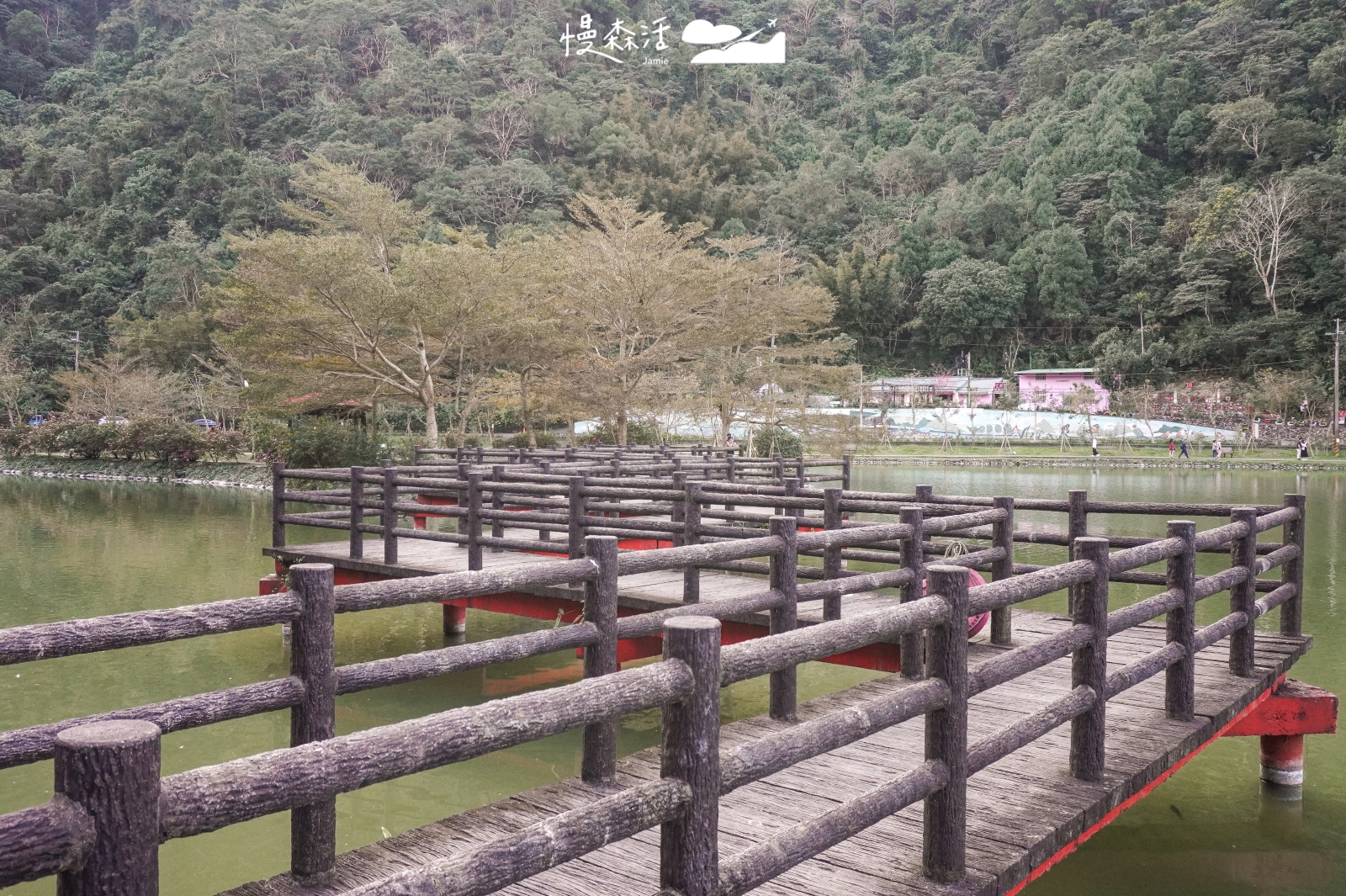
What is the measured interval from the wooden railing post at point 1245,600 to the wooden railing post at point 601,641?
3712mm

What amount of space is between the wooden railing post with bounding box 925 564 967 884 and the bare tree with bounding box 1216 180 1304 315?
63.0 meters

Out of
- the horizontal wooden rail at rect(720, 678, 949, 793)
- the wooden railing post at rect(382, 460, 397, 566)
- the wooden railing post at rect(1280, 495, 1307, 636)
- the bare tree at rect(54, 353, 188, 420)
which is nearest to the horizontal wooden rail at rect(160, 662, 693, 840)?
the horizontal wooden rail at rect(720, 678, 949, 793)

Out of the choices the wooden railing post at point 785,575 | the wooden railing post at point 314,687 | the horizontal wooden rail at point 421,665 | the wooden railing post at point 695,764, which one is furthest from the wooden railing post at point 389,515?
the wooden railing post at point 695,764

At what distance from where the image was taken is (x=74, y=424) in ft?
120

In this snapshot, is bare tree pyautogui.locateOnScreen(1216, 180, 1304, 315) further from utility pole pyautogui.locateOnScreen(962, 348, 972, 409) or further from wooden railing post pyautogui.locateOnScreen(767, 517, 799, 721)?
wooden railing post pyautogui.locateOnScreen(767, 517, 799, 721)

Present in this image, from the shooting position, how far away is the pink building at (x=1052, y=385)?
2234 inches

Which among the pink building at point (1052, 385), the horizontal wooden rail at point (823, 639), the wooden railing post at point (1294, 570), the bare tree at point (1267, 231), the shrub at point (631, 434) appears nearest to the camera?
the horizontal wooden rail at point (823, 639)

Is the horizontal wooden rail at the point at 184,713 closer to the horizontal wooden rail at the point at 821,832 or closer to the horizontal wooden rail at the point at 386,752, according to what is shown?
the horizontal wooden rail at the point at 386,752

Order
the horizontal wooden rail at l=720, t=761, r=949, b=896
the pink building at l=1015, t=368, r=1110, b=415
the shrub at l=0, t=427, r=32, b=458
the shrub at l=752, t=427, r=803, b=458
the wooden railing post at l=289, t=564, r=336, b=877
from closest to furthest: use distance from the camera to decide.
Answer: the horizontal wooden rail at l=720, t=761, r=949, b=896 → the wooden railing post at l=289, t=564, r=336, b=877 → the shrub at l=752, t=427, r=803, b=458 → the shrub at l=0, t=427, r=32, b=458 → the pink building at l=1015, t=368, r=1110, b=415

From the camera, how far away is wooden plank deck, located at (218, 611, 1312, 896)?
2894mm

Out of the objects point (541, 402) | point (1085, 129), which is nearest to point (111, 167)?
point (541, 402)

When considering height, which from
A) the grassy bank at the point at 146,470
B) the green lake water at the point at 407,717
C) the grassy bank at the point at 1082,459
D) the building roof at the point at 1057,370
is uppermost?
the building roof at the point at 1057,370

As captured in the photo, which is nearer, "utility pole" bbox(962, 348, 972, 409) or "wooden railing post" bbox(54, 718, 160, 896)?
"wooden railing post" bbox(54, 718, 160, 896)

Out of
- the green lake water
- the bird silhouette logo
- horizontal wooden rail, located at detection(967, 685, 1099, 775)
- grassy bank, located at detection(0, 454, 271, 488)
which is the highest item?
the bird silhouette logo
